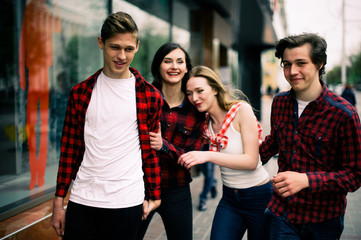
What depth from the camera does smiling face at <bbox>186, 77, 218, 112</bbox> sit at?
100.0 inches

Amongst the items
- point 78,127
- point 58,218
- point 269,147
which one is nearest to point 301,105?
point 269,147

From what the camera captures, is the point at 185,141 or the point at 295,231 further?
the point at 185,141

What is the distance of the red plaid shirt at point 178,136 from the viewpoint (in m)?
2.53

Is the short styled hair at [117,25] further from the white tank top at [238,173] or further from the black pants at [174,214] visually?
the black pants at [174,214]

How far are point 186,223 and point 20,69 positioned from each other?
293cm

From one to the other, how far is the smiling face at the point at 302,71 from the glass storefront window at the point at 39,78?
2.88 m

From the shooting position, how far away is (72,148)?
6.63ft

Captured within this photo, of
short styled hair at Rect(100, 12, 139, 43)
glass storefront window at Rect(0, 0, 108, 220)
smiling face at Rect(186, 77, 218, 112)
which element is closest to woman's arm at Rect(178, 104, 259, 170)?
smiling face at Rect(186, 77, 218, 112)

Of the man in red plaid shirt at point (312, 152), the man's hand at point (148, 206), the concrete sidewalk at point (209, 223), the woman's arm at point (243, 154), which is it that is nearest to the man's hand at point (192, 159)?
the woman's arm at point (243, 154)

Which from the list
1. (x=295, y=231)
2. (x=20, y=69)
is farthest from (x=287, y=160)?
(x=20, y=69)

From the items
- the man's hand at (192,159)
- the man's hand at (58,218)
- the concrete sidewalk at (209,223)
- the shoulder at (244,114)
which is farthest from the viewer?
the concrete sidewalk at (209,223)

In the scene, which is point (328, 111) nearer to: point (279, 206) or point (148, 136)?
point (279, 206)

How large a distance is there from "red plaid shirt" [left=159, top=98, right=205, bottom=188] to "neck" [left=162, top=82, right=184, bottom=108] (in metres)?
0.05

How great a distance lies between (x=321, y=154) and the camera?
187 cm
